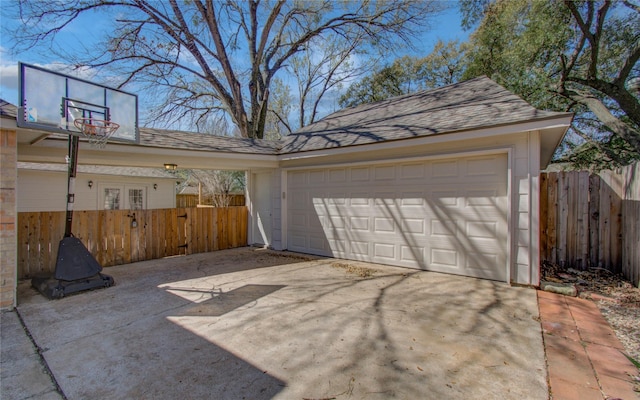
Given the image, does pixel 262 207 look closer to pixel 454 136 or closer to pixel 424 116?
pixel 424 116

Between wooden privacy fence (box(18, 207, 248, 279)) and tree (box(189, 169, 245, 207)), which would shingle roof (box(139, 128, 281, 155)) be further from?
tree (box(189, 169, 245, 207))

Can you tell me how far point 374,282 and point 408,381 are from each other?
274 centimetres

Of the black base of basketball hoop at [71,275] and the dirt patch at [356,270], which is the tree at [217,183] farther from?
the black base of basketball hoop at [71,275]

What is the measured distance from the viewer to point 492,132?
15.7 feet

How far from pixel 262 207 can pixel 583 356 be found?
7.38 meters

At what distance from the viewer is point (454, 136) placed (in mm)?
5145

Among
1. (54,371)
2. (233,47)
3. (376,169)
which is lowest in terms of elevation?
(54,371)

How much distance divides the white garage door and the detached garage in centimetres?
2

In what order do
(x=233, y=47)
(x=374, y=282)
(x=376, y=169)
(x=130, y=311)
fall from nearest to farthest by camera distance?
(x=130, y=311)
(x=374, y=282)
(x=376, y=169)
(x=233, y=47)

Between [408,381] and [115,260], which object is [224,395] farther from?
[115,260]

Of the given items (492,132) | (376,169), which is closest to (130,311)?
(376,169)

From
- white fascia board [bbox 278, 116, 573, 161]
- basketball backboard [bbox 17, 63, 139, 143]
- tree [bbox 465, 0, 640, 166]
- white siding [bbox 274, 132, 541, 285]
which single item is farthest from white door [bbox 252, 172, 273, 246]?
tree [bbox 465, 0, 640, 166]

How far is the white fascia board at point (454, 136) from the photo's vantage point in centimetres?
435

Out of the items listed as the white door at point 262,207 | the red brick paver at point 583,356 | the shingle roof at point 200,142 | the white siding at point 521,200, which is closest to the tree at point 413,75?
the shingle roof at point 200,142
